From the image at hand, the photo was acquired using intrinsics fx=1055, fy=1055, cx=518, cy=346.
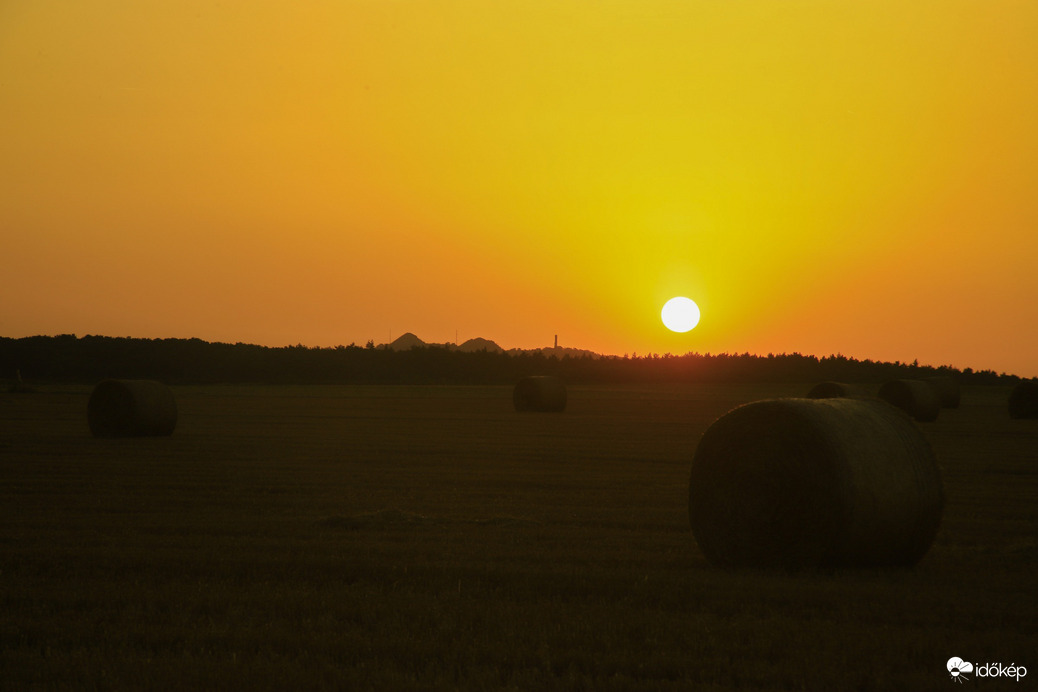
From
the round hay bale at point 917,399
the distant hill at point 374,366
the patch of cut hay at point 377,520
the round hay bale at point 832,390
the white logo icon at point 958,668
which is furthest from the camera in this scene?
the distant hill at point 374,366

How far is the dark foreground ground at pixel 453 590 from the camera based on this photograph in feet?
21.2

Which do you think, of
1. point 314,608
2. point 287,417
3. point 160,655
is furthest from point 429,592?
point 287,417

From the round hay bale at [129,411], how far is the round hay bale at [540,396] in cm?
1858

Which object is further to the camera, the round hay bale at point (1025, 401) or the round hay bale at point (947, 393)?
the round hay bale at point (947, 393)

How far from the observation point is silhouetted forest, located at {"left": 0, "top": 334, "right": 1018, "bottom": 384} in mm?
73438

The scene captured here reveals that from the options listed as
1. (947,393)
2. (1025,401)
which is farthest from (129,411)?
(947,393)

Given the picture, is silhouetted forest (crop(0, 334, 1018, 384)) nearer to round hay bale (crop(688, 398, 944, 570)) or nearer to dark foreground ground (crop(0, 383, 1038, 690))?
dark foreground ground (crop(0, 383, 1038, 690))

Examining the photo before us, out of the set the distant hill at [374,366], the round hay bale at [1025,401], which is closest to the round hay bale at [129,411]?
the round hay bale at [1025,401]

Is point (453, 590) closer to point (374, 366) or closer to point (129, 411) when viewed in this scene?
point (129, 411)

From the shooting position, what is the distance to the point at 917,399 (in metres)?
39.7

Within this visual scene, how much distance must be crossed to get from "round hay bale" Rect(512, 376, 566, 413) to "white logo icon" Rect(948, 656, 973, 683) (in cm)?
3746

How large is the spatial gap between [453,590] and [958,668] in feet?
12.8

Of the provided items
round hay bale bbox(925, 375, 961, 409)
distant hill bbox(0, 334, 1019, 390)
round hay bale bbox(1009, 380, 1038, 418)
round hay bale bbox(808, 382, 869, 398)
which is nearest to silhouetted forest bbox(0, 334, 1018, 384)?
distant hill bbox(0, 334, 1019, 390)

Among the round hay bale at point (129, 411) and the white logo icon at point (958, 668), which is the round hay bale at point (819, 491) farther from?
the round hay bale at point (129, 411)
